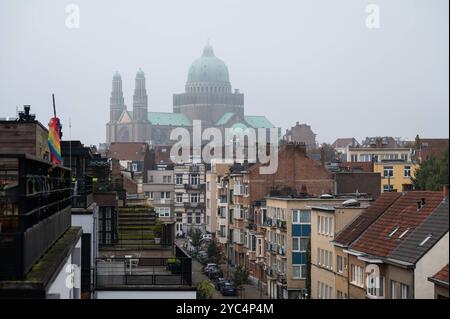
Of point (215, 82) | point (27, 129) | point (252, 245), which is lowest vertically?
point (252, 245)

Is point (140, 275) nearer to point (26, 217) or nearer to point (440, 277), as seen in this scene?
point (440, 277)

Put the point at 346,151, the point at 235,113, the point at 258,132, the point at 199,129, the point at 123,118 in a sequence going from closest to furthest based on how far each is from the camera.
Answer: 1. the point at 346,151
2. the point at 258,132
3. the point at 235,113
4. the point at 199,129
5. the point at 123,118

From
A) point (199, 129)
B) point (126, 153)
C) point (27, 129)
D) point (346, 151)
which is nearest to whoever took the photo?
point (27, 129)

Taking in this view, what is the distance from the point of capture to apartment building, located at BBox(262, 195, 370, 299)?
20375 millimetres

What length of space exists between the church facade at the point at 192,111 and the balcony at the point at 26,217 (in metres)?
45.6

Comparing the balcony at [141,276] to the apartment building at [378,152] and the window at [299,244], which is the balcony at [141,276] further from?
the apartment building at [378,152]

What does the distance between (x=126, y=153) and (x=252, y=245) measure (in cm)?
3295

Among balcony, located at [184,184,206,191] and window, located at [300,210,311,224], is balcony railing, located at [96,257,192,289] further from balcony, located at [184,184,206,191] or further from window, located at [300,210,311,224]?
balcony, located at [184,184,206,191]

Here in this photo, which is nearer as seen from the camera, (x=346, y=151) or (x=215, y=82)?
(x=346, y=151)

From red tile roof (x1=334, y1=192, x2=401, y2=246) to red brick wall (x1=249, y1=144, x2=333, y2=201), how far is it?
19653mm

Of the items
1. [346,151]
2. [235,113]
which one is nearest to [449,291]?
[346,151]

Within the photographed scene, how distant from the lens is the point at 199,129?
8231cm

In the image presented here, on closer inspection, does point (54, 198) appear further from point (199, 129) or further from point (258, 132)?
point (199, 129)

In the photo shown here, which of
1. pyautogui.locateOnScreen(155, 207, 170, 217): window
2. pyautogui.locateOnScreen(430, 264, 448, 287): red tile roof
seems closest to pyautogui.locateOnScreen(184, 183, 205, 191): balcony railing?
pyautogui.locateOnScreen(155, 207, 170, 217): window
